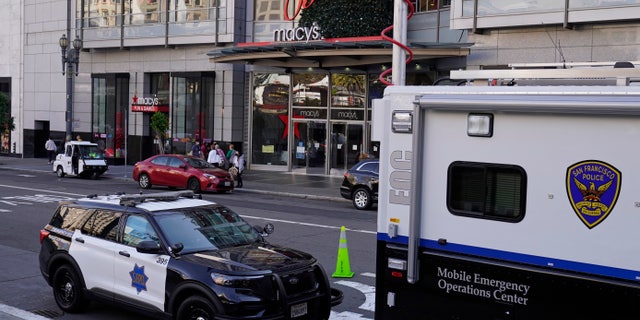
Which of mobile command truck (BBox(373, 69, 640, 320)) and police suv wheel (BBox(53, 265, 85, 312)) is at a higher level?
mobile command truck (BBox(373, 69, 640, 320))

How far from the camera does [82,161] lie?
32.5 m

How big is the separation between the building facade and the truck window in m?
18.5

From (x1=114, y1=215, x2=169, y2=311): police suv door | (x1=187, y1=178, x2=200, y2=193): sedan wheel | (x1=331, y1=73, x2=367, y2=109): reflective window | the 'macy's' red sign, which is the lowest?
(x1=187, y1=178, x2=200, y2=193): sedan wheel

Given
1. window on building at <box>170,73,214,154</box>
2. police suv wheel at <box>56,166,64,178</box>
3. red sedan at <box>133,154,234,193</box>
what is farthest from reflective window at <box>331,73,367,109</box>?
police suv wheel at <box>56,166,64,178</box>

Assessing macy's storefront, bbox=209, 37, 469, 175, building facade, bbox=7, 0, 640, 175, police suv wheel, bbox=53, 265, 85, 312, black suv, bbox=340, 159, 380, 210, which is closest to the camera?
police suv wheel, bbox=53, 265, 85, 312

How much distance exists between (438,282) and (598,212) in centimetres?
153

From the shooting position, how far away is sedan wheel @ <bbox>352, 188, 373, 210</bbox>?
21953mm

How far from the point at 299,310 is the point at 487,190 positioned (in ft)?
9.22

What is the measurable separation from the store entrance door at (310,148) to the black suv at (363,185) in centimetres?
1172

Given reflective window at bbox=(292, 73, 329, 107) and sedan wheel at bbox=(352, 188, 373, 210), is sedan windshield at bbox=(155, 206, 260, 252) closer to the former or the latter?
sedan wheel at bbox=(352, 188, 373, 210)

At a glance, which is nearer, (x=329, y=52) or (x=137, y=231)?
(x=137, y=231)

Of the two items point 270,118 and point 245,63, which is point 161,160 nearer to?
point 270,118

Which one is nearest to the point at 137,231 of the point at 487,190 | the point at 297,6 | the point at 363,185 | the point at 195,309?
the point at 195,309

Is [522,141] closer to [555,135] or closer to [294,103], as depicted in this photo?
[555,135]
